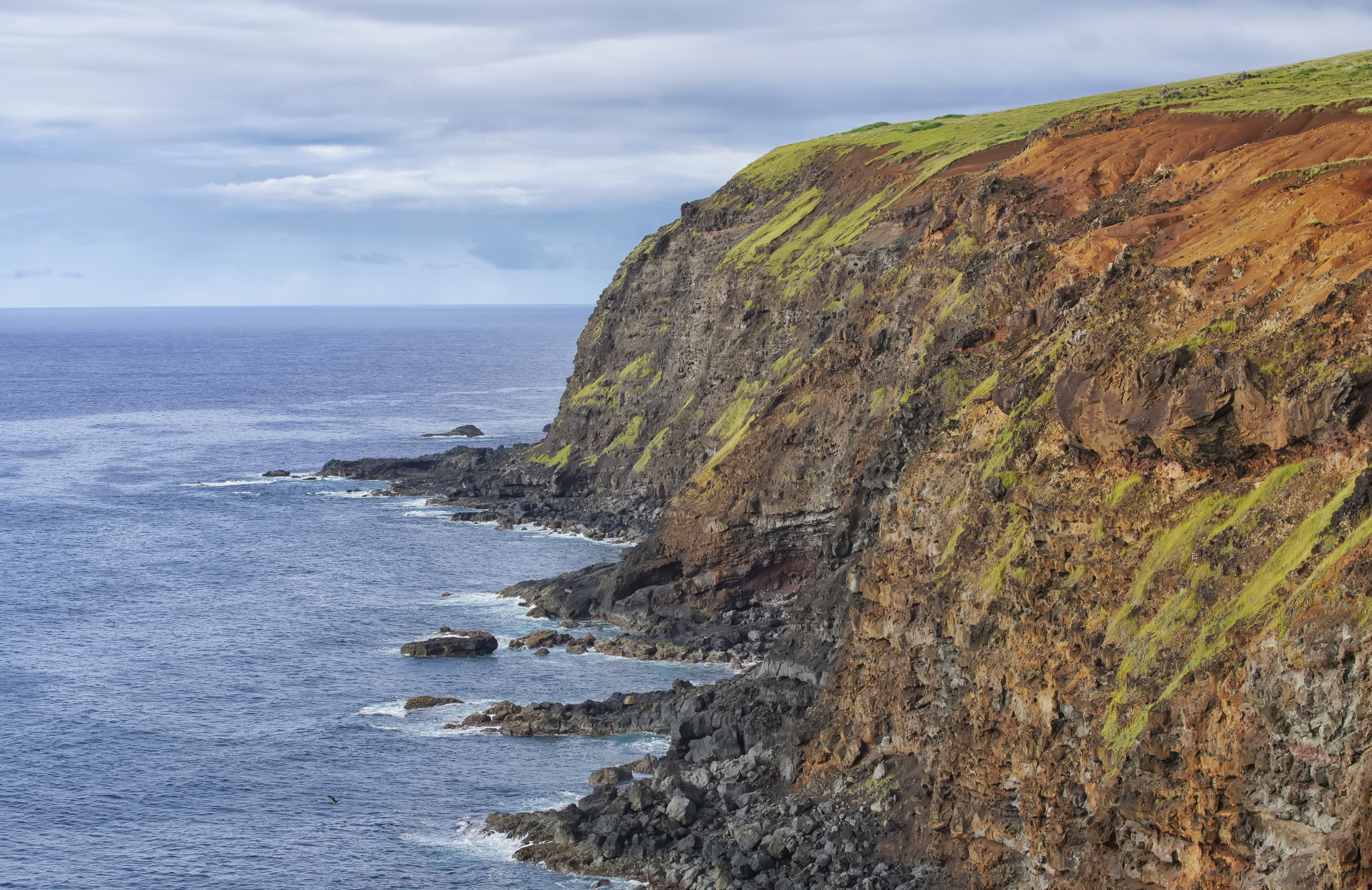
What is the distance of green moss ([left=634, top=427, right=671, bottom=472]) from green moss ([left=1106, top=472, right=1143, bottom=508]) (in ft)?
257

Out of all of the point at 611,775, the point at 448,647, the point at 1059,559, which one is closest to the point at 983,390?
the point at 1059,559

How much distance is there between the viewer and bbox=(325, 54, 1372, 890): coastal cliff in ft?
116

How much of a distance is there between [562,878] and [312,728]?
2393 centimetres

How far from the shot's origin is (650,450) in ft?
406

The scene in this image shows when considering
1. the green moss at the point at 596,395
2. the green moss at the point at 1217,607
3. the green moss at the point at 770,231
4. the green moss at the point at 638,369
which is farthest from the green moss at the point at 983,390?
the green moss at the point at 596,395

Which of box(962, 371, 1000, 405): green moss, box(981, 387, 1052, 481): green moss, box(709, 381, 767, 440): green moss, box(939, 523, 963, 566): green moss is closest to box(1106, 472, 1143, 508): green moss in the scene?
box(981, 387, 1052, 481): green moss

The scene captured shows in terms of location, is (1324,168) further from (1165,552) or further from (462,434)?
(462,434)

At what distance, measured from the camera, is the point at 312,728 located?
232ft

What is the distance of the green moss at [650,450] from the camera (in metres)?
122

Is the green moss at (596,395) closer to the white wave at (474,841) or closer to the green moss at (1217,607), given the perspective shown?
the white wave at (474,841)

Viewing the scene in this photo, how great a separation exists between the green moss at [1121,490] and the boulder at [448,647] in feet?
162

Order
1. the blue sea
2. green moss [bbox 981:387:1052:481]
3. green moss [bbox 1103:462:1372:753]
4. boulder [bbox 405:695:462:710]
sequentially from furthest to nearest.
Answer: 1. boulder [bbox 405:695:462:710]
2. the blue sea
3. green moss [bbox 981:387:1052:481]
4. green moss [bbox 1103:462:1372:753]

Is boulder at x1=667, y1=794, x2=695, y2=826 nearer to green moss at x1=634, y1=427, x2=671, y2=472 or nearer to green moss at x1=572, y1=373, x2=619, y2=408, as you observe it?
green moss at x1=634, y1=427, x2=671, y2=472

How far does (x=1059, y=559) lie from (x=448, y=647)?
48.2 m
